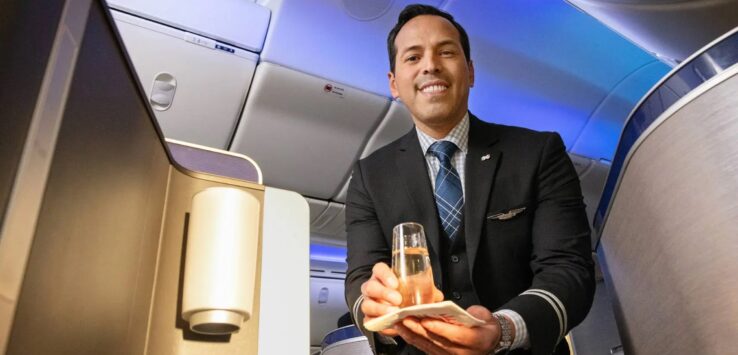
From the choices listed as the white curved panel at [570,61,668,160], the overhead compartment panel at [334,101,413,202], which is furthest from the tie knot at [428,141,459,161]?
the white curved panel at [570,61,668,160]

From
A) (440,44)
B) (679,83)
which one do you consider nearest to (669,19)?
(679,83)

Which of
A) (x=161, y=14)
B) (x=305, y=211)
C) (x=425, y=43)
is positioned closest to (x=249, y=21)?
(x=161, y=14)

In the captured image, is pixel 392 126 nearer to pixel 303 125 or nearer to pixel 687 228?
pixel 303 125

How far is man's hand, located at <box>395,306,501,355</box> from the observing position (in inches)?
31.4

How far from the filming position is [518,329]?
0.95 m

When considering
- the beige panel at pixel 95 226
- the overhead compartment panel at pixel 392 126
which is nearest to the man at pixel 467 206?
the beige panel at pixel 95 226

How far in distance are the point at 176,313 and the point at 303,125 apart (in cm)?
228

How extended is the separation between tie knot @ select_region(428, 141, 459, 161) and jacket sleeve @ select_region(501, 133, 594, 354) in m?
0.22

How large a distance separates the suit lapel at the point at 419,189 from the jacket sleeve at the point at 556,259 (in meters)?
0.22

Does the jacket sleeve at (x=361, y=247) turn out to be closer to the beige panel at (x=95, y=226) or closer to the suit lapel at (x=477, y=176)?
the suit lapel at (x=477, y=176)

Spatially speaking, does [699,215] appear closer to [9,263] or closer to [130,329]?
[130,329]

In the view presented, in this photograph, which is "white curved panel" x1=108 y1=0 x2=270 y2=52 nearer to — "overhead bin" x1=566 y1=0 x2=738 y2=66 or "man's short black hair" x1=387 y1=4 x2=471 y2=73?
"man's short black hair" x1=387 y1=4 x2=471 y2=73

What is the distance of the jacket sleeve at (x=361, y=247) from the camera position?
1.16m

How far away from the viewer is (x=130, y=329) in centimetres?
75
